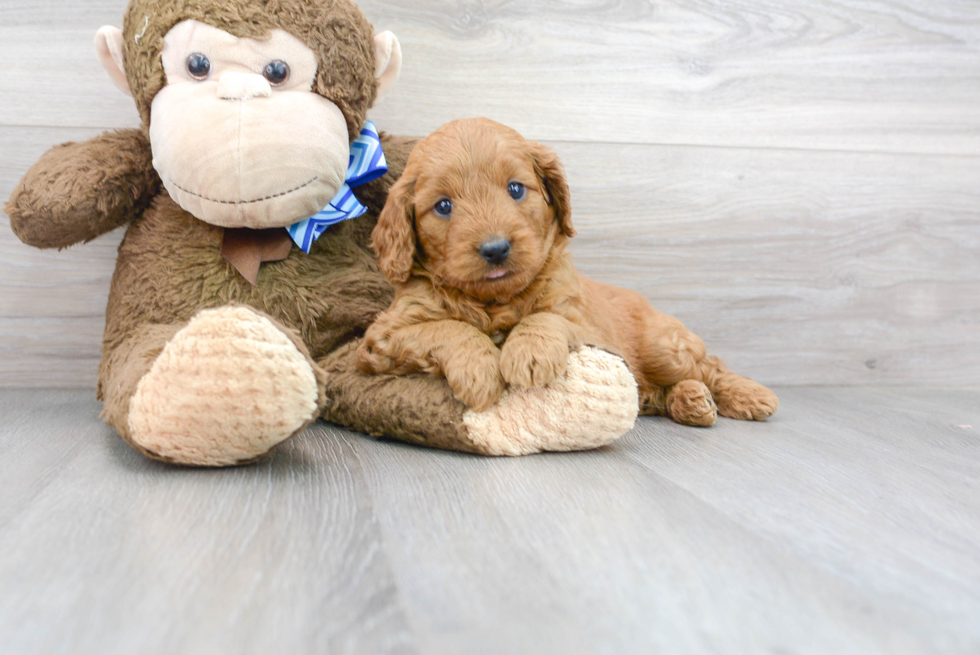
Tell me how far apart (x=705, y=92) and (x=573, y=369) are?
1.09 metres

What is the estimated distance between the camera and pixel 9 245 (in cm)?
172

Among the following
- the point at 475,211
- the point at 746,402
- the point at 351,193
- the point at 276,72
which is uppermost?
the point at 276,72

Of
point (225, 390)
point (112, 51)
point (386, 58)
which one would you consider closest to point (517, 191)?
point (386, 58)

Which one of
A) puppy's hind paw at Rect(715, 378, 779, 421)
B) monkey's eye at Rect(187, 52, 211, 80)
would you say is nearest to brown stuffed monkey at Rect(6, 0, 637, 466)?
monkey's eye at Rect(187, 52, 211, 80)

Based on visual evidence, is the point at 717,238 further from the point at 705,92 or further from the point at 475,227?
the point at 475,227

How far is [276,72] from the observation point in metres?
1.34

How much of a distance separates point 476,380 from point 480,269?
187mm

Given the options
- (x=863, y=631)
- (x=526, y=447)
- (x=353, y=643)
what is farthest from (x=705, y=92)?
(x=353, y=643)

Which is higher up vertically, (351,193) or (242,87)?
(242,87)

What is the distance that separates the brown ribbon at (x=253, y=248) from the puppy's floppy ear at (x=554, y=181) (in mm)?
539

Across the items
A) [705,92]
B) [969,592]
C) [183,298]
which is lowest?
[183,298]

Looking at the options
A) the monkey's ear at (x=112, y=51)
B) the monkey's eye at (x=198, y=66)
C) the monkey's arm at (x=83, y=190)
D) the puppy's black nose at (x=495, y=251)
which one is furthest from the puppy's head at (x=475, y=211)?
the monkey's ear at (x=112, y=51)

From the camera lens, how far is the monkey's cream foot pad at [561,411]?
1197mm

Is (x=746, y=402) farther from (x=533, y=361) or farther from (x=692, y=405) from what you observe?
(x=533, y=361)
